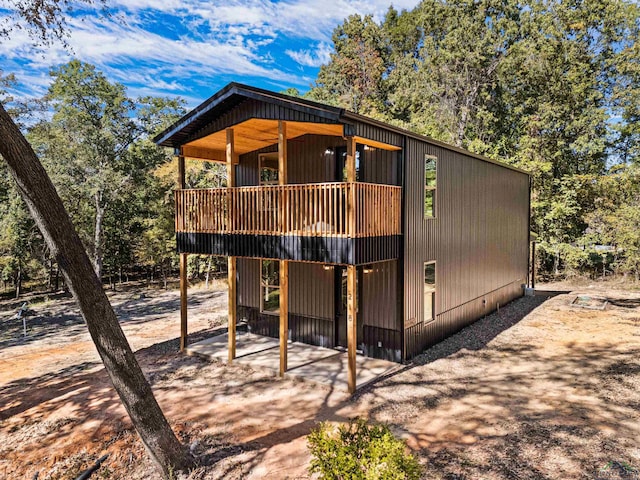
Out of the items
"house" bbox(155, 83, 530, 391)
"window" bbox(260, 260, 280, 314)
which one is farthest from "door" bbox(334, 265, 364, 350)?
"window" bbox(260, 260, 280, 314)

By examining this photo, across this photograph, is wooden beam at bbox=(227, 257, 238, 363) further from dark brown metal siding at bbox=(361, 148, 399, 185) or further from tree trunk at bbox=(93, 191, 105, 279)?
tree trunk at bbox=(93, 191, 105, 279)

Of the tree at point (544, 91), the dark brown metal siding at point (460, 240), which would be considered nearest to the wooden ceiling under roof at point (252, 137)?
the dark brown metal siding at point (460, 240)

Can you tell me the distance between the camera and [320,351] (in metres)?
9.35

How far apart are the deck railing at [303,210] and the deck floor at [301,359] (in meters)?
2.81

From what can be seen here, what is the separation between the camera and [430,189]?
31.9 ft

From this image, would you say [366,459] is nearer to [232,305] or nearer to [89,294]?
[89,294]

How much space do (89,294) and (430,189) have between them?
7.75 m

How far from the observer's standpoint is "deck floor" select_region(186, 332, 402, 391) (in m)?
7.76

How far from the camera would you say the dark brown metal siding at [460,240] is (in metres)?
8.97

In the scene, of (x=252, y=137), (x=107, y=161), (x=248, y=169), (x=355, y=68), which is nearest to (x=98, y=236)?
(x=107, y=161)

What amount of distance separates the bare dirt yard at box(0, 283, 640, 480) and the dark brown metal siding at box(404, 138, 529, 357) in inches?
34.5

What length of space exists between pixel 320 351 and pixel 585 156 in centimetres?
2106

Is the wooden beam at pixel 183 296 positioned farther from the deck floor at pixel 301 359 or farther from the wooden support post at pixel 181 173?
the deck floor at pixel 301 359

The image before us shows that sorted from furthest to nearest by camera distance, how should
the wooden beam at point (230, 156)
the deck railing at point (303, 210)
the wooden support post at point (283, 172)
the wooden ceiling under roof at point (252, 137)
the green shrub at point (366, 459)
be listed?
the wooden beam at point (230, 156) < the wooden ceiling under roof at point (252, 137) < the wooden support post at point (283, 172) < the deck railing at point (303, 210) < the green shrub at point (366, 459)
